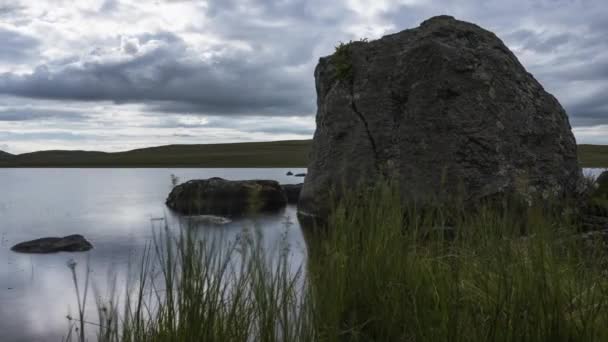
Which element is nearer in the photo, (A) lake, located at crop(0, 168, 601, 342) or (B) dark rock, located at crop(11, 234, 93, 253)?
(A) lake, located at crop(0, 168, 601, 342)

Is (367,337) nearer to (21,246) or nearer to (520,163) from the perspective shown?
(520,163)

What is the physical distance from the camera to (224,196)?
52.0 feet

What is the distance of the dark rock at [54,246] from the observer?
31.5 feet

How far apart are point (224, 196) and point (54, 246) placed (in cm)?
662

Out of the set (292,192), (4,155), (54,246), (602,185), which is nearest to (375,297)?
(54,246)

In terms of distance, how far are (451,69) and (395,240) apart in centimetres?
636

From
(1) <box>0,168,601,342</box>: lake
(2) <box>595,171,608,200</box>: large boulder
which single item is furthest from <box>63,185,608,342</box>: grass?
(2) <box>595,171,608,200</box>: large boulder

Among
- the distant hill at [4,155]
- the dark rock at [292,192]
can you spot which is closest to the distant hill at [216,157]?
the distant hill at [4,155]

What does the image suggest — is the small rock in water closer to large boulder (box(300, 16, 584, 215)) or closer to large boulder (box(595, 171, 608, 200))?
large boulder (box(300, 16, 584, 215))

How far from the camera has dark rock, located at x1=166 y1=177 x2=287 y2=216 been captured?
15.2 meters

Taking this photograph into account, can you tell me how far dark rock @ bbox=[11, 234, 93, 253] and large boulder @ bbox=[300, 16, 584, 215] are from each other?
4725 millimetres

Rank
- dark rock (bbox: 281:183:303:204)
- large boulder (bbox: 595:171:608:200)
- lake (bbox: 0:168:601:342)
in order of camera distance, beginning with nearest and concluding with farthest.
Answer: lake (bbox: 0:168:601:342) < large boulder (bbox: 595:171:608:200) < dark rock (bbox: 281:183:303:204)

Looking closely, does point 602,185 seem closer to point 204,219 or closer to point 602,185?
point 602,185

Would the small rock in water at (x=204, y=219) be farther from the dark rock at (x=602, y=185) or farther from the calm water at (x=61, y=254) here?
the dark rock at (x=602, y=185)
